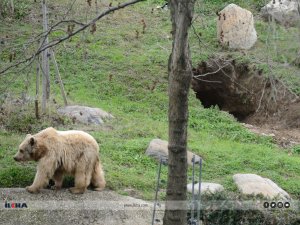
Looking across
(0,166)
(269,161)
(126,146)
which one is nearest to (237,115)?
(269,161)

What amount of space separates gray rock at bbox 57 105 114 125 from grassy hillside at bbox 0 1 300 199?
0.28m

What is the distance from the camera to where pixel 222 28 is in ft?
57.8

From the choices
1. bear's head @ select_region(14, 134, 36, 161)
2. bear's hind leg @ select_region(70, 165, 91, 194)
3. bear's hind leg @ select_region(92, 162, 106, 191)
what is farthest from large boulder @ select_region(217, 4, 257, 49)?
bear's head @ select_region(14, 134, 36, 161)

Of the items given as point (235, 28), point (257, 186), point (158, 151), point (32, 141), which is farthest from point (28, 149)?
point (235, 28)

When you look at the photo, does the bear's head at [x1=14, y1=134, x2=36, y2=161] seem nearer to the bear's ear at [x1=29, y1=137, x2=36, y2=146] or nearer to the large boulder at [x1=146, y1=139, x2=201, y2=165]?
the bear's ear at [x1=29, y1=137, x2=36, y2=146]

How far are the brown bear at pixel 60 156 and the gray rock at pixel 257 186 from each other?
8.56 feet

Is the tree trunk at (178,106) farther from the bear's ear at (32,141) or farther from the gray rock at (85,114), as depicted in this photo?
the gray rock at (85,114)

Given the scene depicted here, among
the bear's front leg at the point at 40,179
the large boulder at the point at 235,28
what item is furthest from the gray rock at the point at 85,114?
the large boulder at the point at 235,28

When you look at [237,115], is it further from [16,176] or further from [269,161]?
[16,176]

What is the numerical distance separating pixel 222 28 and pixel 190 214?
32.8ft

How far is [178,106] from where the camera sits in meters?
6.86

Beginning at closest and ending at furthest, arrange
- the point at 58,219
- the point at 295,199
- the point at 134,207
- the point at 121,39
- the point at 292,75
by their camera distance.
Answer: the point at 58,219 → the point at 134,207 → the point at 295,199 → the point at 292,75 → the point at 121,39

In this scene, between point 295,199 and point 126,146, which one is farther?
point 126,146

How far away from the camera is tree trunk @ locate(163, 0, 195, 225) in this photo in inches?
262
